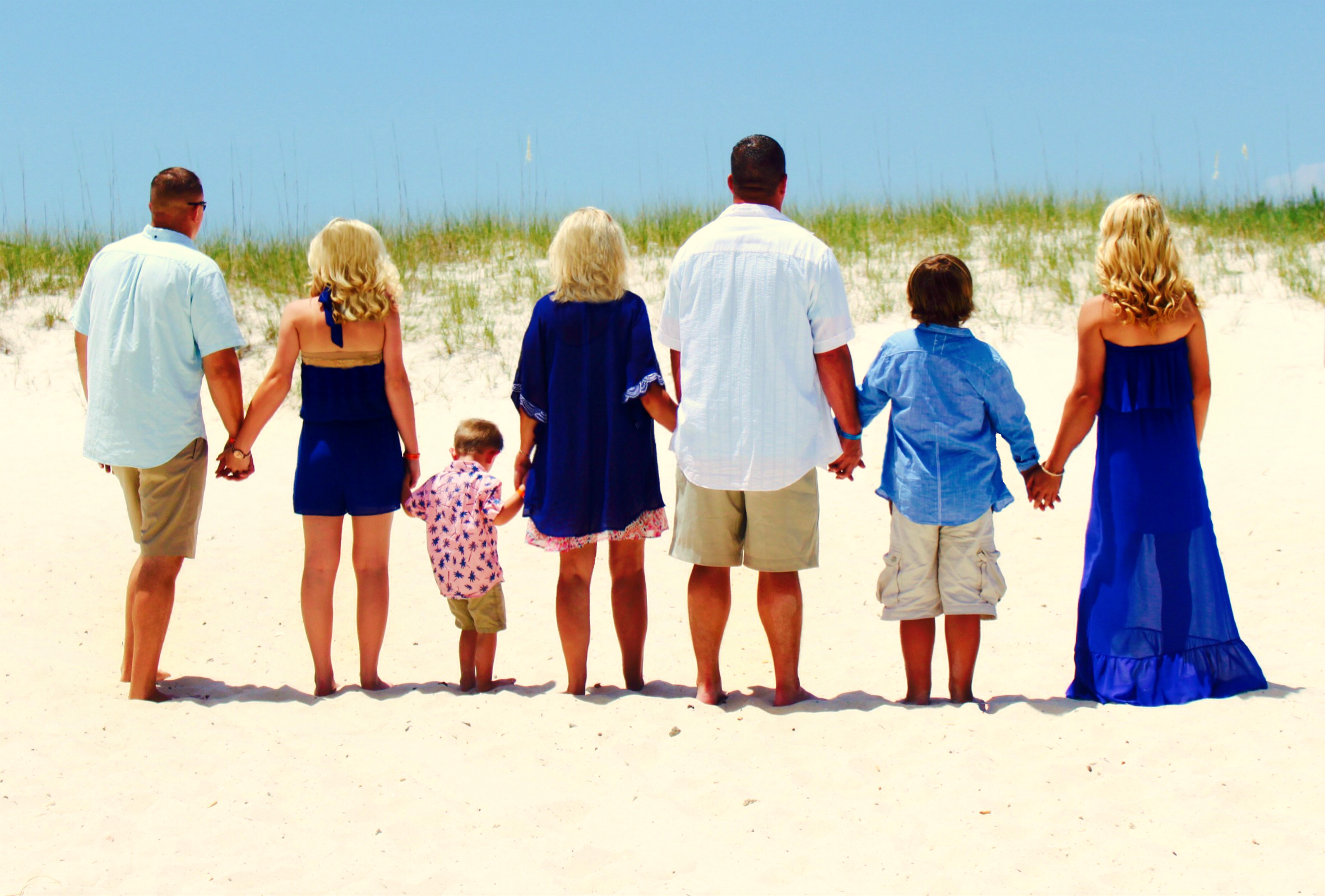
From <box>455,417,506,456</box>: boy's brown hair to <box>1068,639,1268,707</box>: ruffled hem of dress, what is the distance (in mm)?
2568

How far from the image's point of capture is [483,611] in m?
4.44

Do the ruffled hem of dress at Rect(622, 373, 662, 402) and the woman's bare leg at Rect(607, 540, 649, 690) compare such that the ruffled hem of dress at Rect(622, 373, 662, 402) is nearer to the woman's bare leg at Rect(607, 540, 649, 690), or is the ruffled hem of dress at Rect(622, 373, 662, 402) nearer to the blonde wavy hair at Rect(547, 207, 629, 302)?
the blonde wavy hair at Rect(547, 207, 629, 302)

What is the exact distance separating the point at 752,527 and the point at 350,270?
6.15 feet

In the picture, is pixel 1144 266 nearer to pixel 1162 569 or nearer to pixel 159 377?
pixel 1162 569

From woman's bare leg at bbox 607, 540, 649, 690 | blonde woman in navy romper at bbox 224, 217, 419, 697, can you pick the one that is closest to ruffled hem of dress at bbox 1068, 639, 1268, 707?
woman's bare leg at bbox 607, 540, 649, 690

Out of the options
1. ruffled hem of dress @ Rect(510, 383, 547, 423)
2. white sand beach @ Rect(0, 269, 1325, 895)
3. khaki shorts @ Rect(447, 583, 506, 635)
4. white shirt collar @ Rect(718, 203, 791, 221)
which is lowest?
white sand beach @ Rect(0, 269, 1325, 895)

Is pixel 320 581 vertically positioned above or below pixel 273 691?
above

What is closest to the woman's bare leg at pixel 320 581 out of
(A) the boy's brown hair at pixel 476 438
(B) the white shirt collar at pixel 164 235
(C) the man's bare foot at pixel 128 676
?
(A) the boy's brown hair at pixel 476 438

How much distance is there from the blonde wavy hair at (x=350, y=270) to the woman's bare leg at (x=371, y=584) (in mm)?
844

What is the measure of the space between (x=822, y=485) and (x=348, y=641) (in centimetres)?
383

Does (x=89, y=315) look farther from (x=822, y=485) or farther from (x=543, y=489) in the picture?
(x=822, y=485)

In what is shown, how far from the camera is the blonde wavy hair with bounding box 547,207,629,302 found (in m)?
3.96

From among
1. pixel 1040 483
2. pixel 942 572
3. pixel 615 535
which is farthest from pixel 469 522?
pixel 1040 483

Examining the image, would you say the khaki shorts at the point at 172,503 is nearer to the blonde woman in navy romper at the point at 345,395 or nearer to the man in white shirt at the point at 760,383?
the blonde woman in navy romper at the point at 345,395
